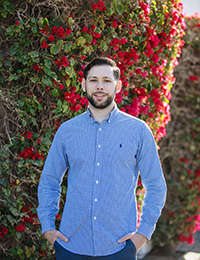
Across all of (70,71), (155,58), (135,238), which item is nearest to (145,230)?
(135,238)

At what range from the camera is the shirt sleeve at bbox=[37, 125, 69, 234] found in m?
2.63

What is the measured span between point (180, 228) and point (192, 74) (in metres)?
2.25

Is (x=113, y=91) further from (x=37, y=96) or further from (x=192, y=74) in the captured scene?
(x=192, y=74)

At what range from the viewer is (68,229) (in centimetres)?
249

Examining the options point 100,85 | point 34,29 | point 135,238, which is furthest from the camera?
point 34,29

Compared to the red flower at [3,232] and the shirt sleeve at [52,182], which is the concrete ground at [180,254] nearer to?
the red flower at [3,232]

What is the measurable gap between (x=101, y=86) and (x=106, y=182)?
58cm

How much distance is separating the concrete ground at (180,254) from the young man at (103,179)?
11.3 ft

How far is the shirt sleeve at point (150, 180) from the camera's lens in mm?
2496

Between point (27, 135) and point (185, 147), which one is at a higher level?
point (27, 135)

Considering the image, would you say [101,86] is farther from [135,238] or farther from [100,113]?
[135,238]

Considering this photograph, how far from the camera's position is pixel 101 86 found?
99.4 inches

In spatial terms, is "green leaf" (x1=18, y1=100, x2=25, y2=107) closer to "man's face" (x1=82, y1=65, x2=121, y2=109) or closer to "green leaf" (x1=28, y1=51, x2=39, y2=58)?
"green leaf" (x1=28, y1=51, x2=39, y2=58)

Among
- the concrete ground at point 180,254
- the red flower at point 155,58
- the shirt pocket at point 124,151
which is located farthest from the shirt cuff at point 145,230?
the concrete ground at point 180,254
